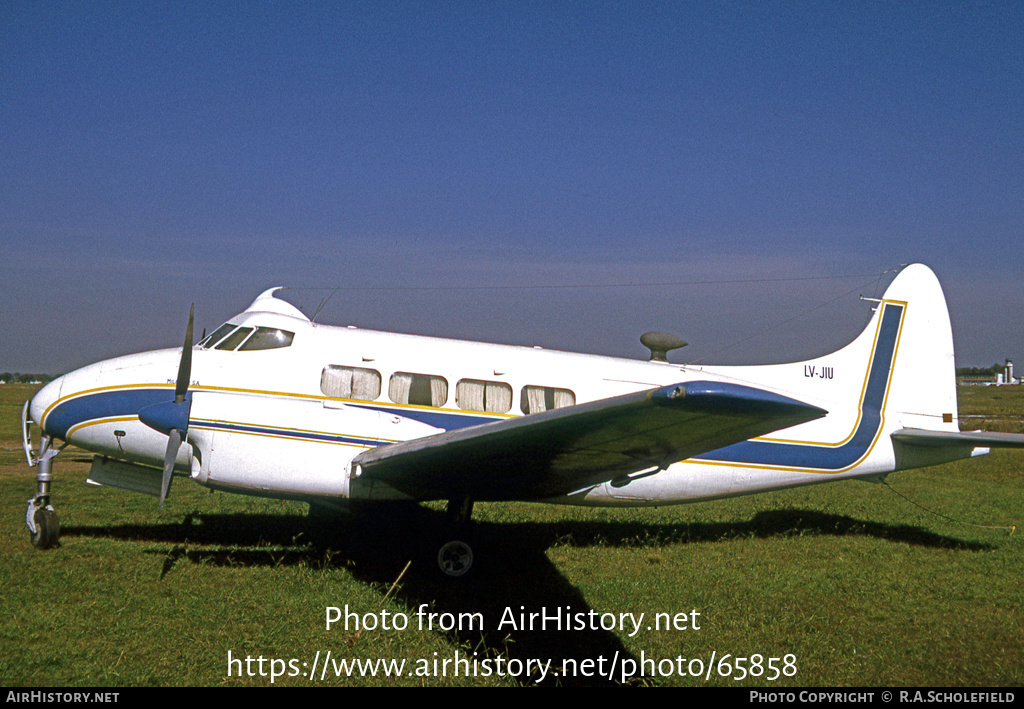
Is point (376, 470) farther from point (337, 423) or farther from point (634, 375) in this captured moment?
point (634, 375)

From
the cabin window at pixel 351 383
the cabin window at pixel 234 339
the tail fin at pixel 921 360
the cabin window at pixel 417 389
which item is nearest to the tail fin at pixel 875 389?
the tail fin at pixel 921 360

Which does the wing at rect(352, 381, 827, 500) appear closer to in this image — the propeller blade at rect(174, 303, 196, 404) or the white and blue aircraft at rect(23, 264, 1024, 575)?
the white and blue aircraft at rect(23, 264, 1024, 575)

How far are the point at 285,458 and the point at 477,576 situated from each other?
2.64m

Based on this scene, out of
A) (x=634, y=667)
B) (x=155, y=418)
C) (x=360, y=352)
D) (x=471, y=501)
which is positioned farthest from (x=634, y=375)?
(x=155, y=418)

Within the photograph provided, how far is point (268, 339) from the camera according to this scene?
8961 mm

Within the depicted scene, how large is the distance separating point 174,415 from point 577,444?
4.80 metres

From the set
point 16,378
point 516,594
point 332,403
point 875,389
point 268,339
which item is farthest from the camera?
point 16,378

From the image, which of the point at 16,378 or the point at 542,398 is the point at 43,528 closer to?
the point at 542,398

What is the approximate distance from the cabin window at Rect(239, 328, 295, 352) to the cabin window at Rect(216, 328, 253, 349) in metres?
0.09

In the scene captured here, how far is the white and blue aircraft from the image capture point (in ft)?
25.8

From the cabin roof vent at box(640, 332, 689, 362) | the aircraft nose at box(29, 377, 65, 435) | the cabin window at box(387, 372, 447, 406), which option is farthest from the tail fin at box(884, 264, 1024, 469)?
the aircraft nose at box(29, 377, 65, 435)

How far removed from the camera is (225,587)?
7816 mm

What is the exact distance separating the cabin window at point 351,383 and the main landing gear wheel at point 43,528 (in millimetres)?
3740

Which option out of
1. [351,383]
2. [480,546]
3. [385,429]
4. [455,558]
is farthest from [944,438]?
[351,383]
